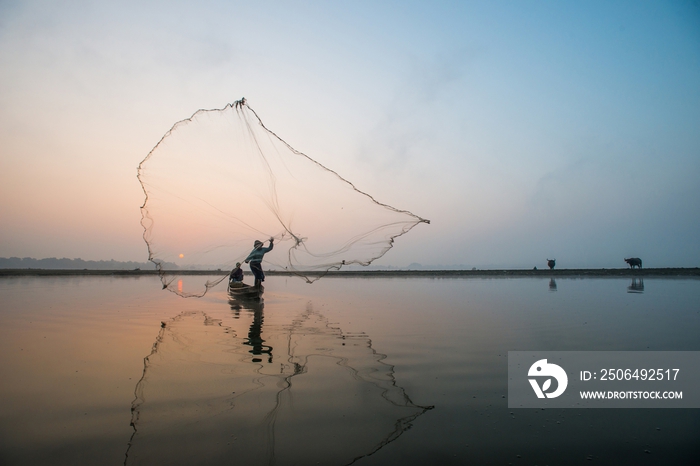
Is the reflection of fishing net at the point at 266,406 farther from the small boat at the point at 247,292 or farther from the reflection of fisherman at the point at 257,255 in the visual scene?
the small boat at the point at 247,292

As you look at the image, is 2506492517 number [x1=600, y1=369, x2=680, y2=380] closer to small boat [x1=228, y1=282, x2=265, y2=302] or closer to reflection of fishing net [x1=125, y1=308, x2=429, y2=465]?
reflection of fishing net [x1=125, y1=308, x2=429, y2=465]

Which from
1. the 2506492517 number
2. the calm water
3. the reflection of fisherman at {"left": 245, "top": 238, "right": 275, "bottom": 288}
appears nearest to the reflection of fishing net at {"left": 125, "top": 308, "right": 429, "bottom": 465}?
the calm water

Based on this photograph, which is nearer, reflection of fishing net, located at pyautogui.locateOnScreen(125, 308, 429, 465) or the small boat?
reflection of fishing net, located at pyautogui.locateOnScreen(125, 308, 429, 465)

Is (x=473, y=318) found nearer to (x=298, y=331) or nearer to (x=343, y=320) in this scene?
(x=343, y=320)

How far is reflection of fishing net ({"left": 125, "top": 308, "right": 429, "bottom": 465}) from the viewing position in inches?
172

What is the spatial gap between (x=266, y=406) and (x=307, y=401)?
627 mm

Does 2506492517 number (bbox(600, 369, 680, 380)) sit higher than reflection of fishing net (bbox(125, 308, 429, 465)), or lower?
higher


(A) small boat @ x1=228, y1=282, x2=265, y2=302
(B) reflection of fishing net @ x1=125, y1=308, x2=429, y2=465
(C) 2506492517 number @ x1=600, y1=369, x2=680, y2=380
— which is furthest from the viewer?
(A) small boat @ x1=228, y1=282, x2=265, y2=302

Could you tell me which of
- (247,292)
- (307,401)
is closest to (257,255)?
(247,292)

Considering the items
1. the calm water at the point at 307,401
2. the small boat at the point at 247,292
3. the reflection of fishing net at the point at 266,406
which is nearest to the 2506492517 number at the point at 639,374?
the calm water at the point at 307,401

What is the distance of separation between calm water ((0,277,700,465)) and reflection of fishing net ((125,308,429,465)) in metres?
0.03

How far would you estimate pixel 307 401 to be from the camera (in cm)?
582

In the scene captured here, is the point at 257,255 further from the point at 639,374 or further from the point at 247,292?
the point at 639,374

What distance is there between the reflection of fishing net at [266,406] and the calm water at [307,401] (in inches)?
1.0
